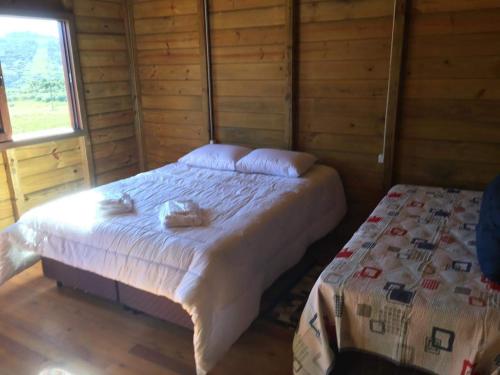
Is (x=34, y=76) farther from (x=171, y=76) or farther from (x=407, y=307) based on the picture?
(x=407, y=307)

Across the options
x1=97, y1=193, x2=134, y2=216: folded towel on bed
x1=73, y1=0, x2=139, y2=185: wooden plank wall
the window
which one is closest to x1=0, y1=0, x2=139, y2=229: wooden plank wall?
x1=73, y1=0, x2=139, y2=185: wooden plank wall

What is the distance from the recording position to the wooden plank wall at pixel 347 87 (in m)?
2.97

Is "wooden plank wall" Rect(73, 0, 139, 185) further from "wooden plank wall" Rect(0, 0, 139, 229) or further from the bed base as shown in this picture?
the bed base

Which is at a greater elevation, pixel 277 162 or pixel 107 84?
pixel 107 84

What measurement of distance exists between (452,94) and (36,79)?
10.6 ft

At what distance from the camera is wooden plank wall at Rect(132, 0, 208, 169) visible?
371 cm

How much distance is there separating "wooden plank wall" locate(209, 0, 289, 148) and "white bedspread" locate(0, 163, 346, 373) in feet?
2.19

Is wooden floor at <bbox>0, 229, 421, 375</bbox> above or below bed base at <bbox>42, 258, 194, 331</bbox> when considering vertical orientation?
below

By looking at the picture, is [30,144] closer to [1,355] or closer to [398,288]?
[1,355]

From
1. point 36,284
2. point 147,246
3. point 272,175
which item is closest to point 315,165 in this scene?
point 272,175

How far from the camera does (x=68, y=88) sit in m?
3.66

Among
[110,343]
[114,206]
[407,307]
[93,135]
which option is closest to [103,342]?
[110,343]

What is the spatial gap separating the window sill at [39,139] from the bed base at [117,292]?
1.07m

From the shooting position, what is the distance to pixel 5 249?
2.50 meters
